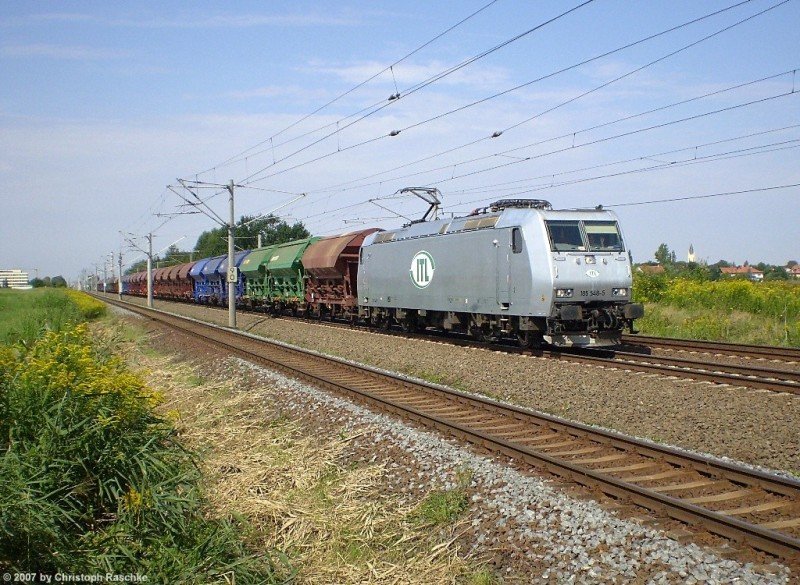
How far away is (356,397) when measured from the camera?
11.2m

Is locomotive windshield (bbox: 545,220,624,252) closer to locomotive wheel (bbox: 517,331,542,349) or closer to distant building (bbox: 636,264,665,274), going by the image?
locomotive wheel (bbox: 517,331,542,349)

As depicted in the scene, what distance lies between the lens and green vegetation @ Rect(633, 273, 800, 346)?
20.3 metres

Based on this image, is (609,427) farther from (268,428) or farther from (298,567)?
(298,567)

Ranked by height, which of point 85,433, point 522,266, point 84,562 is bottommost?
point 84,562

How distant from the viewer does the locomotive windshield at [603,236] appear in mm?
15367

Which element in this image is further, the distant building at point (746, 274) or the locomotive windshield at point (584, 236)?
the distant building at point (746, 274)

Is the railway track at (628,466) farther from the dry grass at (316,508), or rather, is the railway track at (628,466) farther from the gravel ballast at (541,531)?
the dry grass at (316,508)

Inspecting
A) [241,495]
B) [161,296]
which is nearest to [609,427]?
[241,495]

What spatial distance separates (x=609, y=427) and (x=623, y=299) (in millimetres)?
6952

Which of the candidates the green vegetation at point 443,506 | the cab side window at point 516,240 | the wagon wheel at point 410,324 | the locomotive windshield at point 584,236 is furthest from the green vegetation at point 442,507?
the wagon wheel at point 410,324

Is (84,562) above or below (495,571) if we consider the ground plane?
above

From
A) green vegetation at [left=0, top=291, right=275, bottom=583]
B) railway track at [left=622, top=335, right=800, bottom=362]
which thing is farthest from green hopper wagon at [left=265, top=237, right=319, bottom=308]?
green vegetation at [left=0, top=291, right=275, bottom=583]

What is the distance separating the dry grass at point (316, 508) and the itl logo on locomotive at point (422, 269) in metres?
10.0

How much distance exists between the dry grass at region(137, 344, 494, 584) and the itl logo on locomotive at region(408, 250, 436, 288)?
10.0 meters
